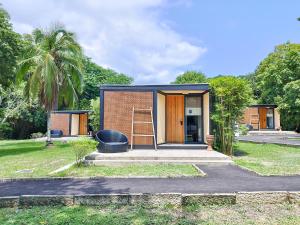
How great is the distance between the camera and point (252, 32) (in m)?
17.6

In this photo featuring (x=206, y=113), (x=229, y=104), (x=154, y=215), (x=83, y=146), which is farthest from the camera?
(x=206, y=113)

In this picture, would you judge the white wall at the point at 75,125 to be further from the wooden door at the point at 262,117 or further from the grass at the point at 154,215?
the grass at the point at 154,215

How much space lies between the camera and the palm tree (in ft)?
53.3

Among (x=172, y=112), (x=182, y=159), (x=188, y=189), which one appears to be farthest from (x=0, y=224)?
(x=172, y=112)

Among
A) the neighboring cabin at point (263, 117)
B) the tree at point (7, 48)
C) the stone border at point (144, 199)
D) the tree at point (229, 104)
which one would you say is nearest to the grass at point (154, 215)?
the stone border at point (144, 199)

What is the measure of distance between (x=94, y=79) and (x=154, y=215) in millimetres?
35686

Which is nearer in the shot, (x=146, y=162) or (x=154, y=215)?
(x=154, y=215)

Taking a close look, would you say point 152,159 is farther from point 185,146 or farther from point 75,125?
point 75,125

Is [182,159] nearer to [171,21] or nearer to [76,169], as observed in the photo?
[76,169]

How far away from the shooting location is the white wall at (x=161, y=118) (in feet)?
44.3

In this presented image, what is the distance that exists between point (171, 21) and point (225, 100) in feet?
15.3

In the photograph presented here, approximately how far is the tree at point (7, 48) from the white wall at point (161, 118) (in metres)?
9.08

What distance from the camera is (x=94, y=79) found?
38.8 m

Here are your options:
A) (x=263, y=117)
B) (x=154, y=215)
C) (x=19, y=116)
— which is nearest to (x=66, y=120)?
(x=19, y=116)
